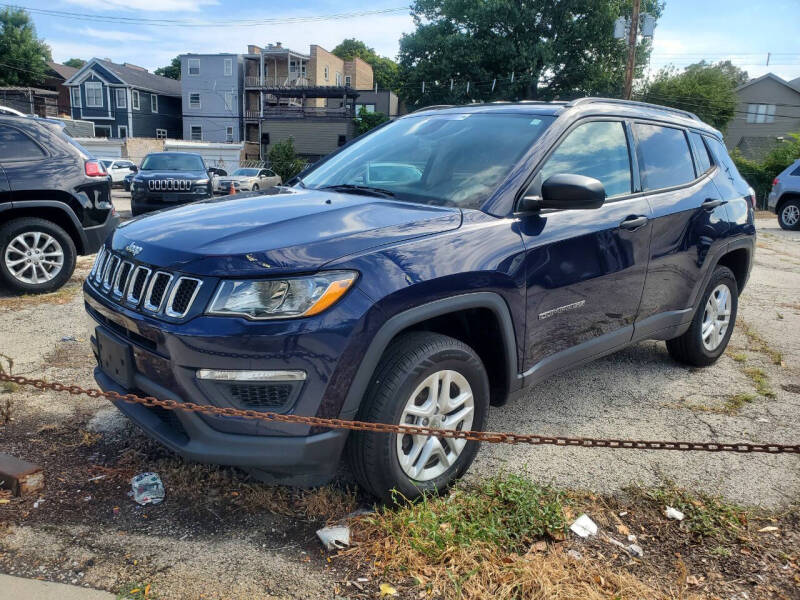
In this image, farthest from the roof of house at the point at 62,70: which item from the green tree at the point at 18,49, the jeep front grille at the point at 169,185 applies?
the jeep front grille at the point at 169,185

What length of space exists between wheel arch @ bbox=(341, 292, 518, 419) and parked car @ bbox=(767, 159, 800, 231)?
16921 millimetres

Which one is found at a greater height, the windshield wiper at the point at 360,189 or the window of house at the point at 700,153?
the window of house at the point at 700,153

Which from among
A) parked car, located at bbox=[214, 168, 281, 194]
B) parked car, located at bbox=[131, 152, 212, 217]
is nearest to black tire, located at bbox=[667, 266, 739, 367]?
parked car, located at bbox=[131, 152, 212, 217]

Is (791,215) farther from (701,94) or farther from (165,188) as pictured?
(701,94)

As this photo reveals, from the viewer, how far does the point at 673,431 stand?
3.83 meters

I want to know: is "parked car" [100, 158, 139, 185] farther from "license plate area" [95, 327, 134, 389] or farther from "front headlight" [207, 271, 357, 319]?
"front headlight" [207, 271, 357, 319]

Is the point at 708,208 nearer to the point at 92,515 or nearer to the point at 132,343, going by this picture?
the point at 132,343

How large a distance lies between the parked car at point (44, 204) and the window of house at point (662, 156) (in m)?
5.49

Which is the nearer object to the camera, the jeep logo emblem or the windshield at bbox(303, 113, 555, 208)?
the jeep logo emblem

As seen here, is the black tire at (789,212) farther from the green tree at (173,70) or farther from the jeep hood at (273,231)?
the green tree at (173,70)

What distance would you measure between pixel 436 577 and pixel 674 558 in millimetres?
994

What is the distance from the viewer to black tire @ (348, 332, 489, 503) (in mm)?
2566

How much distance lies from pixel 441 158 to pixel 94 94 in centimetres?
5905

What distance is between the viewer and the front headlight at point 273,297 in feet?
7.84
